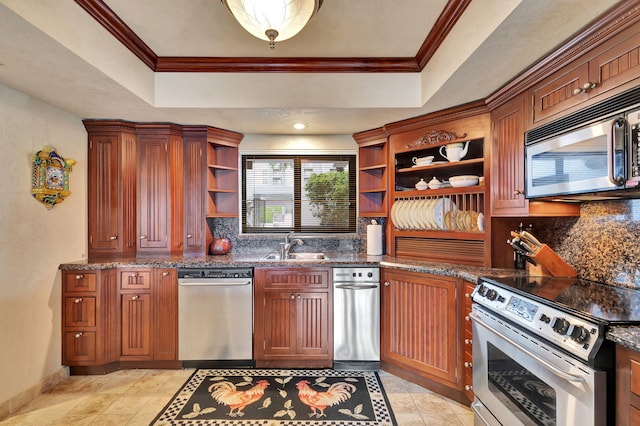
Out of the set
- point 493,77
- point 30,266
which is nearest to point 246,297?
point 30,266

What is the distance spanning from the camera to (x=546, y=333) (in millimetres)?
1452

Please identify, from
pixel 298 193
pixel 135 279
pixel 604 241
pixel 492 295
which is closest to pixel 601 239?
pixel 604 241

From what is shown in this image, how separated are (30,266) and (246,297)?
1.66 meters

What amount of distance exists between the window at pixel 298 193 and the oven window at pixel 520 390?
204cm

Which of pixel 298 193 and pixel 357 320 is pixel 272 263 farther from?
pixel 298 193

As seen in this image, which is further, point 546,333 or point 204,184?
point 204,184

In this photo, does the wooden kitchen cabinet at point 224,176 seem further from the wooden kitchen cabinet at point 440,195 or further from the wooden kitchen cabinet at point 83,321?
the wooden kitchen cabinet at point 440,195

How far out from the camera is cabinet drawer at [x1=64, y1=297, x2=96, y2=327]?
2.79 meters

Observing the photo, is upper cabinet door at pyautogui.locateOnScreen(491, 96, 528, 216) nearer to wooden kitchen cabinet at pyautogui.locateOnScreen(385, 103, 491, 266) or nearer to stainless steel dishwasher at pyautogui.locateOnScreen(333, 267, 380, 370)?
wooden kitchen cabinet at pyautogui.locateOnScreen(385, 103, 491, 266)

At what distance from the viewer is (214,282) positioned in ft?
9.43

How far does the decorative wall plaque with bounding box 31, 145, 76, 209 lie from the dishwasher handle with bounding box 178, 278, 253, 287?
4.00ft

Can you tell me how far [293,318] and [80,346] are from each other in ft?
6.06

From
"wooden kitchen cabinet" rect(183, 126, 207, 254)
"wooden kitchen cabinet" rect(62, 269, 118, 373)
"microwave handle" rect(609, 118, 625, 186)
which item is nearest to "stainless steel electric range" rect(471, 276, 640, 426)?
"microwave handle" rect(609, 118, 625, 186)

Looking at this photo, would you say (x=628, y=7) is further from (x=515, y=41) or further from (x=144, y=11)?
(x=144, y=11)
